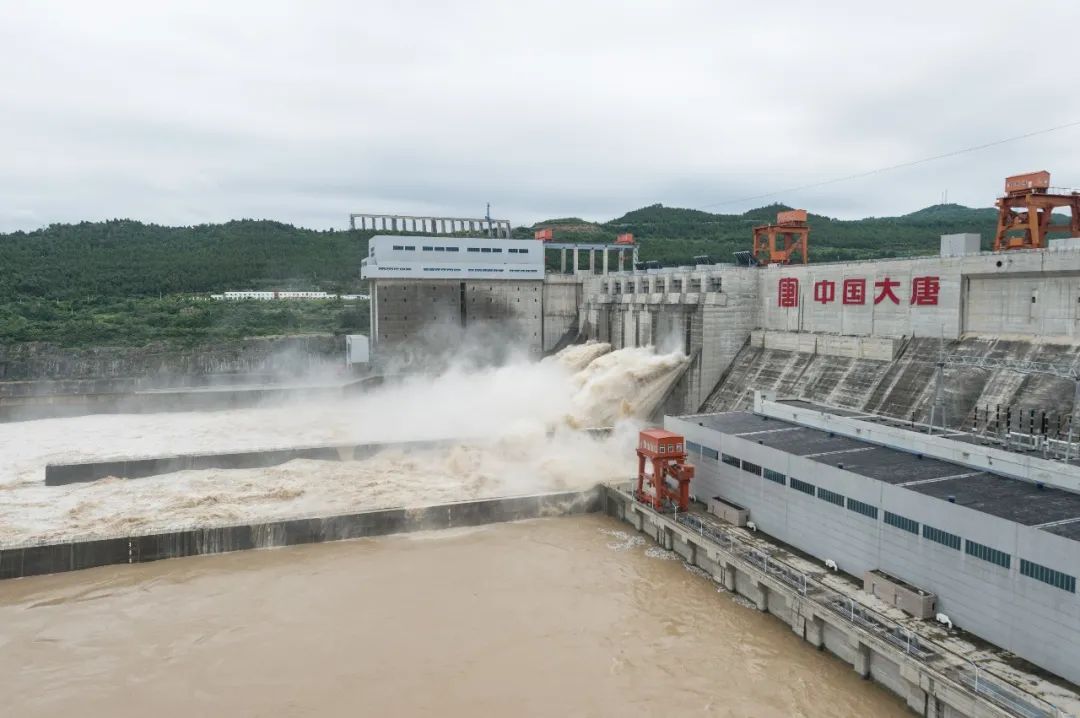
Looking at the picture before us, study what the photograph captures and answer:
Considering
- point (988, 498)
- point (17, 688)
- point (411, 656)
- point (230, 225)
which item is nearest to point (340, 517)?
point (411, 656)

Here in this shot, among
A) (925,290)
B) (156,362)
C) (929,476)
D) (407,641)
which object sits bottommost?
(407,641)

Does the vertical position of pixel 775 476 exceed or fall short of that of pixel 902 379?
it falls short

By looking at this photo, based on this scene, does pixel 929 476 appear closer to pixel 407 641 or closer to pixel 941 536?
pixel 941 536

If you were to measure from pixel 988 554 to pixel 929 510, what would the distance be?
1.32m

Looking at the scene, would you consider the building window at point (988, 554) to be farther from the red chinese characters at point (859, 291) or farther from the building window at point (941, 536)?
the red chinese characters at point (859, 291)

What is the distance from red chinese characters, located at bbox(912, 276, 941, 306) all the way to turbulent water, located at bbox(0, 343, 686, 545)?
10606 millimetres

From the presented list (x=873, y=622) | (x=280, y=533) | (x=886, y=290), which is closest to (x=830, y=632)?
(x=873, y=622)

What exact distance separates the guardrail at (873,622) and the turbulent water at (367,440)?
7733 mm

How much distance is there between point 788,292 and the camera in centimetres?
3023

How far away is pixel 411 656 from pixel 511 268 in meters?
34.4

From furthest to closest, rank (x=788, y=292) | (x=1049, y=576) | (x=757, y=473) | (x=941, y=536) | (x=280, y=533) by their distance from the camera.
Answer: (x=788, y=292) → (x=280, y=533) → (x=757, y=473) → (x=941, y=536) → (x=1049, y=576)

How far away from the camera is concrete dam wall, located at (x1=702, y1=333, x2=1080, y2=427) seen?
63.9 feet

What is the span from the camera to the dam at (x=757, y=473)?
41.5 ft

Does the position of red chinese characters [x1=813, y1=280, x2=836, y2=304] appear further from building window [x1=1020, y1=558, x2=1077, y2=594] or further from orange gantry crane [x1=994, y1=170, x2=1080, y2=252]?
building window [x1=1020, y1=558, x2=1077, y2=594]
